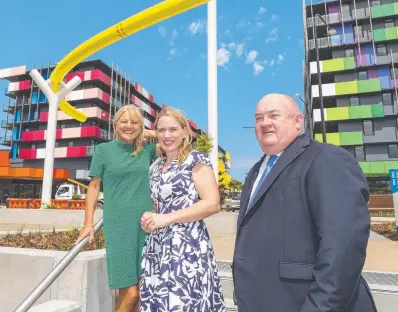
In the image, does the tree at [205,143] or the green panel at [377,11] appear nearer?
the tree at [205,143]

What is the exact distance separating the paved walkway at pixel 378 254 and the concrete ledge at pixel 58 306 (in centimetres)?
287

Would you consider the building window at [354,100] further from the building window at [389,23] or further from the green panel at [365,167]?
the building window at [389,23]

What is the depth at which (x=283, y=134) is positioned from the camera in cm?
153

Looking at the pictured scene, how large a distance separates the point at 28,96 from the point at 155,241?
50.4 metres

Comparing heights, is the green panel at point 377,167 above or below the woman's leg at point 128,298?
above

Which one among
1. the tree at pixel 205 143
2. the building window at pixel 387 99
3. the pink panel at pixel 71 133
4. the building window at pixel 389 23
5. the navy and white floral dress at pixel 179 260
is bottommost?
the navy and white floral dress at pixel 179 260

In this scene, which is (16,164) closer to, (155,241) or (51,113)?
(51,113)

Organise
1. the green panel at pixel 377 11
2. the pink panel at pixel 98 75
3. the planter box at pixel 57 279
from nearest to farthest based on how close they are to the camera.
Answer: the planter box at pixel 57 279
the green panel at pixel 377 11
the pink panel at pixel 98 75

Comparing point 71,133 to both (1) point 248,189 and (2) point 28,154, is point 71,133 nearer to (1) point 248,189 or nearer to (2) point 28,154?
(2) point 28,154

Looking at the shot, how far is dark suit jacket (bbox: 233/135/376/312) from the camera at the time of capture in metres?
1.13

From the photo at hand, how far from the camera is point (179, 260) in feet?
6.00

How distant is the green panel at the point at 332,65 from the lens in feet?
117

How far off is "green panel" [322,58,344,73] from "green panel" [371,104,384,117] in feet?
17.9

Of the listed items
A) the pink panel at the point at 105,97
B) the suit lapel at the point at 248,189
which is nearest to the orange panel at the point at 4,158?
the pink panel at the point at 105,97
